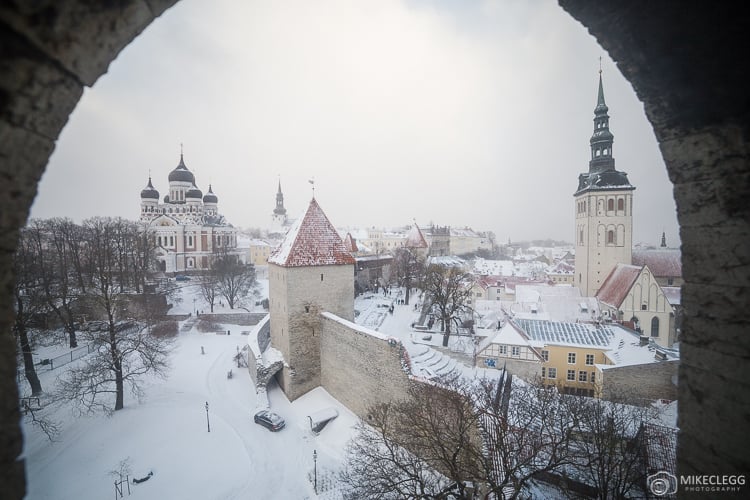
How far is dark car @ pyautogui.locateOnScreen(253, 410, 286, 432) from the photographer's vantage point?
1173 cm

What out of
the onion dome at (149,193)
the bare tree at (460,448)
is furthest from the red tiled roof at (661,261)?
the onion dome at (149,193)

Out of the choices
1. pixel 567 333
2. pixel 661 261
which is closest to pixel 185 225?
pixel 567 333

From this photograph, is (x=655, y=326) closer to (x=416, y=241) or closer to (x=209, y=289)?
(x=416, y=241)

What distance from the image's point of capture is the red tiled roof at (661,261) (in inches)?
1195

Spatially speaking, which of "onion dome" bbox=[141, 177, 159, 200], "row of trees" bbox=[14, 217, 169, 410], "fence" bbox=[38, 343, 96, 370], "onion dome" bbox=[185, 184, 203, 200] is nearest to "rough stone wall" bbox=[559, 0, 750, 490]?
"row of trees" bbox=[14, 217, 169, 410]

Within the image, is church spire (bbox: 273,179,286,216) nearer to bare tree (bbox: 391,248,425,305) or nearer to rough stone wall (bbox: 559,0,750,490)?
bare tree (bbox: 391,248,425,305)

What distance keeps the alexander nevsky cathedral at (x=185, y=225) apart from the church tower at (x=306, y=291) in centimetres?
3348

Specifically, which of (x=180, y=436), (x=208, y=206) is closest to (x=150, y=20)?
(x=180, y=436)

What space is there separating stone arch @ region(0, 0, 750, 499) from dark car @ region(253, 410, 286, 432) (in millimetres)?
11496

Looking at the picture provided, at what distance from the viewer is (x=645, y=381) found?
14.5 metres

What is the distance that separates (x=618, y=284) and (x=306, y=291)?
24556mm

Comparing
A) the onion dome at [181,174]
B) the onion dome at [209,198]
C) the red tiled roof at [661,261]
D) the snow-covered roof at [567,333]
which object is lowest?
the snow-covered roof at [567,333]

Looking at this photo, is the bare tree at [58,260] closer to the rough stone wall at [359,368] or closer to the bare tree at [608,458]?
the rough stone wall at [359,368]

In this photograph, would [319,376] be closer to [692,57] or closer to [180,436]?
[180,436]
